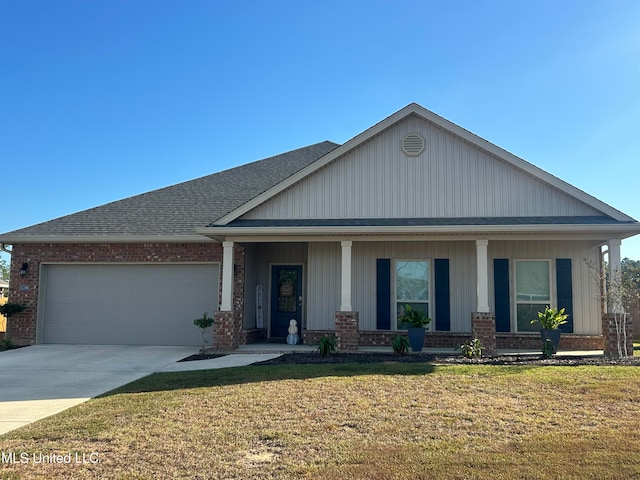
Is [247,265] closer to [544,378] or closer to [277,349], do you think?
[277,349]

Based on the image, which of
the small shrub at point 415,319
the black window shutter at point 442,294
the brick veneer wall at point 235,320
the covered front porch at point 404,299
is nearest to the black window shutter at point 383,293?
the covered front porch at point 404,299

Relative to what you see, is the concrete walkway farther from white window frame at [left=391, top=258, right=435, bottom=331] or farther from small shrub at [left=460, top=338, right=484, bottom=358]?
small shrub at [left=460, top=338, right=484, bottom=358]

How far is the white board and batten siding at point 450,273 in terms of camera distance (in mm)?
12633

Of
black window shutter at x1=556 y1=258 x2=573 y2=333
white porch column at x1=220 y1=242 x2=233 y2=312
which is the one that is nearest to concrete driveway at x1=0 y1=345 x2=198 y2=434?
white porch column at x1=220 y1=242 x2=233 y2=312

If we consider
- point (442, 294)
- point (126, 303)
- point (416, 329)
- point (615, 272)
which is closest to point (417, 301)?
point (442, 294)

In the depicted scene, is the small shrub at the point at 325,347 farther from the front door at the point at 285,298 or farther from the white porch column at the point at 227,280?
the front door at the point at 285,298

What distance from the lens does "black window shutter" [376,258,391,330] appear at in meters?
13.2

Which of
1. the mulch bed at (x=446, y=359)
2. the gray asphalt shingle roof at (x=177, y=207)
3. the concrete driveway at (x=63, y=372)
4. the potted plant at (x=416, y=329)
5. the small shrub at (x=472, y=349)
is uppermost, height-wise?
the gray asphalt shingle roof at (x=177, y=207)

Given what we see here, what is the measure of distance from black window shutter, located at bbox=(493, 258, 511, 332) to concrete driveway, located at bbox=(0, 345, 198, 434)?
7.66 meters

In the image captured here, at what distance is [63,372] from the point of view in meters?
9.88

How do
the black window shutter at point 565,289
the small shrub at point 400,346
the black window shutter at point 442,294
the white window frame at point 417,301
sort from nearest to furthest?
the small shrub at point 400,346, the black window shutter at point 565,289, the black window shutter at point 442,294, the white window frame at point 417,301

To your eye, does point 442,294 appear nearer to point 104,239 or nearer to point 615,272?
point 615,272

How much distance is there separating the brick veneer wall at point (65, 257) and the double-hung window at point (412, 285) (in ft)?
15.9

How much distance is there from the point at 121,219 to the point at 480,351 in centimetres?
1052
